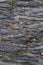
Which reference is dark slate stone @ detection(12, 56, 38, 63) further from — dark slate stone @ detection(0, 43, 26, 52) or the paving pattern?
dark slate stone @ detection(0, 43, 26, 52)

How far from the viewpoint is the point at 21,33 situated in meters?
3.34

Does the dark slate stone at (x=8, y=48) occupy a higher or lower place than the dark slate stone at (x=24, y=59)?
higher

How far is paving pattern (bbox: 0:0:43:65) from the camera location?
326 cm

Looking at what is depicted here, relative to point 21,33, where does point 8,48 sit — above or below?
below

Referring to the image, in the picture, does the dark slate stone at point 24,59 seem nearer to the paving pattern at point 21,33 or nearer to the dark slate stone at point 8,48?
the paving pattern at point 21,33

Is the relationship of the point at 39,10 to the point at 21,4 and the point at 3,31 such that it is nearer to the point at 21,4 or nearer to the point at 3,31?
the point at 21,4

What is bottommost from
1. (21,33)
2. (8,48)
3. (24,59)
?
(24,59)

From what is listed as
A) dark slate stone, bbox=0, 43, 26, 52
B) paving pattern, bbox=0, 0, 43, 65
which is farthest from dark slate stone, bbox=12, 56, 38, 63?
dark slate stone, bbox=0, 43, 26, 52

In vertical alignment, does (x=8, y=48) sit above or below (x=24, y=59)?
above

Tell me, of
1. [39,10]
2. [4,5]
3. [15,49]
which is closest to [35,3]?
[39,10]

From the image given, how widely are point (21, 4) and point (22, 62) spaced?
2.51 feet

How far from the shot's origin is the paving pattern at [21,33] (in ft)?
10.7

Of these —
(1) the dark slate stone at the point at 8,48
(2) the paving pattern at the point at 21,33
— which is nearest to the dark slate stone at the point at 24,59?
(2) the paving pattern at the point at 21,33

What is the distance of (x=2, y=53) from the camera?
10.9 feet
